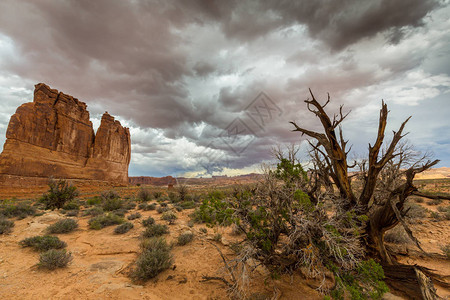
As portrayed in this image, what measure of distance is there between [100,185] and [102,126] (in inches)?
661

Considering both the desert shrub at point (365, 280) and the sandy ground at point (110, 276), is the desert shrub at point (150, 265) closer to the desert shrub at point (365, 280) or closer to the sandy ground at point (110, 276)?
the sandy ground at point (110, 276)

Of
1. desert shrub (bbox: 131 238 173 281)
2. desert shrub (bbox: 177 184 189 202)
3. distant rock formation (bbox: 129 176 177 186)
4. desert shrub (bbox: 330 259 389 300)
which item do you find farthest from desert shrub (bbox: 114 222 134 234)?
distant rock formation (bbox: 129 176 177 186)

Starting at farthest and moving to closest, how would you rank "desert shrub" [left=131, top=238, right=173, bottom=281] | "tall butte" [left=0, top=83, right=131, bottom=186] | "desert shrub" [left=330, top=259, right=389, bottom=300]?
"tall butte" [left=0, top=83, right=131, bottom=186], "desert shrub" [left=131, top=238, right=173, bottom=281], "desert shrub" [left=330, top=259, right=389, bottom=300]

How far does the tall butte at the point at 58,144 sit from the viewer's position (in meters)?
31.0

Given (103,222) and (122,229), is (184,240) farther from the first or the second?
(103,222)

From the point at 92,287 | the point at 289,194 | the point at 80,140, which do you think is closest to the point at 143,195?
the point at 92,287

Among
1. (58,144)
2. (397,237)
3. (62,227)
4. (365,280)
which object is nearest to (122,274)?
(62,227)

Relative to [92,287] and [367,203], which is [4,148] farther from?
[367,203]

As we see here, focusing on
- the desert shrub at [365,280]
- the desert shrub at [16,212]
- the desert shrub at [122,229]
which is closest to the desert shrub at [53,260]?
the desert shrub at [122,229]

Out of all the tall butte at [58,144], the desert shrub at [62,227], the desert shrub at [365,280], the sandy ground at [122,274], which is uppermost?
the tall butte at [58,144]

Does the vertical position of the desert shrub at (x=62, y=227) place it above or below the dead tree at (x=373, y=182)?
below

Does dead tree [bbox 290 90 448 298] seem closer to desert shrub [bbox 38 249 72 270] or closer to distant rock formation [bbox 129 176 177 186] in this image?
desert shrub [bbox 38 249 72 270]

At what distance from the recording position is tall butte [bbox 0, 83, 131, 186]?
31.0 meters

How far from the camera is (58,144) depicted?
38.2 metres
